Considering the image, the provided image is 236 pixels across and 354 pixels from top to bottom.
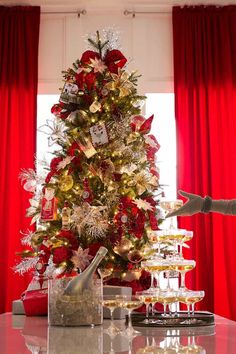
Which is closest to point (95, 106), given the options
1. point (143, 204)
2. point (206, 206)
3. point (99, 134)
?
point (99, 134)

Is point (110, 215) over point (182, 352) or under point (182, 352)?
over

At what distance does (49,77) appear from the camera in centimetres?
576

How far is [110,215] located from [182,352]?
258cm

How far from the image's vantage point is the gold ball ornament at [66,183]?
3865 millimetres

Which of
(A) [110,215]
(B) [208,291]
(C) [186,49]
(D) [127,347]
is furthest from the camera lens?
(C) [186,49]

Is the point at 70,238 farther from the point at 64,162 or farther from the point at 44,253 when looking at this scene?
the point at 64,162

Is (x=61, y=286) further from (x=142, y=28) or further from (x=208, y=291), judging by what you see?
(x=142, y=28)

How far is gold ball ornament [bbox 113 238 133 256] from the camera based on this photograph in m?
3.74


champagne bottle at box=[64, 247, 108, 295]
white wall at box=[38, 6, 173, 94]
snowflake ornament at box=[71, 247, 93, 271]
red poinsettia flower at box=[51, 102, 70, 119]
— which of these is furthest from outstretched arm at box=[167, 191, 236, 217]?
white wall at box=[38, 6, 173, 94]

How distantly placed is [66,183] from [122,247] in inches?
21.2

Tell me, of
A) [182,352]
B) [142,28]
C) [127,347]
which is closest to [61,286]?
[127,347]

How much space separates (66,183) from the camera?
12.7ft

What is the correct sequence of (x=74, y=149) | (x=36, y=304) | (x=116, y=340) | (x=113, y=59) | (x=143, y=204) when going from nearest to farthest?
(x=116, y=340)
(x=36, y=304)
(x=143, y=204)
(x=74, y=149)
(x=113, y=59)

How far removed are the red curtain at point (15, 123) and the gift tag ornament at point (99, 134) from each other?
1.75 metres
